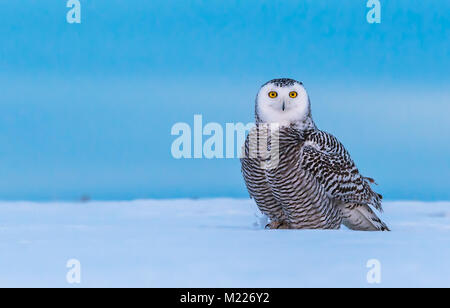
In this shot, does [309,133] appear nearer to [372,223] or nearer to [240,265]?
[372,223]

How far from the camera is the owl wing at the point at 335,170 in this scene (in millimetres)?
4930

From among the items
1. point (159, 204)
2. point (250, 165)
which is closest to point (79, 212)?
point (159, 204)

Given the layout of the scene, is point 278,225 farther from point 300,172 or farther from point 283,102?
point 283,102

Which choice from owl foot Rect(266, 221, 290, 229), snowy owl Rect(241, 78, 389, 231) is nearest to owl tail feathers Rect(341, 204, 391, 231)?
snowy owl Rect(241, 78, 389, 231)

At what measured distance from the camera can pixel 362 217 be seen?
206 inches

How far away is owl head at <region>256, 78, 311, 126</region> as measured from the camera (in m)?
4.98

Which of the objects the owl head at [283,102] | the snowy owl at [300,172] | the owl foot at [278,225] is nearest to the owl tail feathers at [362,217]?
the snowy owl at [300,172]

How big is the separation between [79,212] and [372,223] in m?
2.58

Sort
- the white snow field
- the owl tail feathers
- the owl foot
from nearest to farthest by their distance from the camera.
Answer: the white snow field < the owl tail feathers < the owl foot

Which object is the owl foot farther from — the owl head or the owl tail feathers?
the owl head

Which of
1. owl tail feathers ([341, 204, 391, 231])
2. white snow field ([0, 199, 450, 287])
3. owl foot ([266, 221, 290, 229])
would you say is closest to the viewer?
white snow field ([0, 199, 450, 287])

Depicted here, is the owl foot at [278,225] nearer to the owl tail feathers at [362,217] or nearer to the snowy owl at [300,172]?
the snowy owl at [300,172]

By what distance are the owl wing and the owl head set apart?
8.2 inches

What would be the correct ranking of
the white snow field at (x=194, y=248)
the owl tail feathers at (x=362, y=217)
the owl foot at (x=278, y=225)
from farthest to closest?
the owl foot at (x=278, y=225), the owl tail feathers at (x=362, y=217), the white snow field at (x=194, y=248)
